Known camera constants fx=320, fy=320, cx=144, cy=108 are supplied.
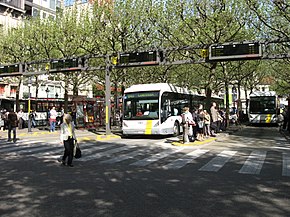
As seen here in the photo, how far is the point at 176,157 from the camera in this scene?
37.7 feet

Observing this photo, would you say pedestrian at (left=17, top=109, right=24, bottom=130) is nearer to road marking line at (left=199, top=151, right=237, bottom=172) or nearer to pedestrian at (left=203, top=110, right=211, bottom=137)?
pedestrian at (left=203, top=110, right=211, bottom=137)

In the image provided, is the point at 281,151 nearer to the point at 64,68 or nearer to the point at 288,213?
the point at 288,213

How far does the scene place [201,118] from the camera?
16422 mm

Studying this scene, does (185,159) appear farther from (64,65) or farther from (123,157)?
(64,65)

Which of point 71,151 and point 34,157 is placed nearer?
point 71,151

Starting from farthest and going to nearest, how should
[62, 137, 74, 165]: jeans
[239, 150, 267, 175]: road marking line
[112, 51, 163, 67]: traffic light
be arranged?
[112, 51, 163, 67]: traffic light
[62, 137, 74, 165]: jeans
[239, 150, 267, 175]: road marking line

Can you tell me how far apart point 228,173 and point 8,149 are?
387 inches

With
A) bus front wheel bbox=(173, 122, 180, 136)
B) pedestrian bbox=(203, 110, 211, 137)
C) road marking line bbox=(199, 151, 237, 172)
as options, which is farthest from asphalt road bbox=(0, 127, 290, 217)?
bus front wheel bbox=(173, 122, 180, 136)

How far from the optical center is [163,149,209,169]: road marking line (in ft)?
31.8

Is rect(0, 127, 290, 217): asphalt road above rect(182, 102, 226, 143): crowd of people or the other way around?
the other way around

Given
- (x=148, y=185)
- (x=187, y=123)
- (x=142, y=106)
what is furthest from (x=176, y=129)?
(x=148, y=185)

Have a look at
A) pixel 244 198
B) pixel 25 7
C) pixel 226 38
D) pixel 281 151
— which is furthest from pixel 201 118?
pixel 25 7

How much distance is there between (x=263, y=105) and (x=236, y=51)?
17093 millimetres

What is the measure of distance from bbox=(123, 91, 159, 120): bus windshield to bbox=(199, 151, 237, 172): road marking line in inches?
263
